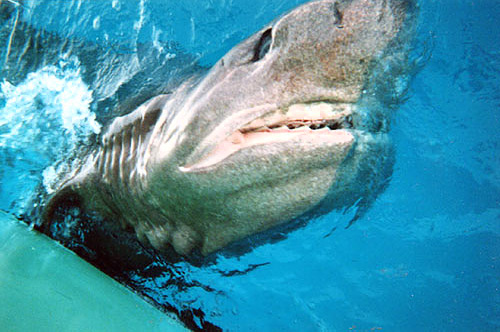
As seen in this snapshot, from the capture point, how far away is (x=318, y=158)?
184 cm

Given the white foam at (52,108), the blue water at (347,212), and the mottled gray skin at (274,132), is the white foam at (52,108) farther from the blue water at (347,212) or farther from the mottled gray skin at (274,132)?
the mottled gray skin at (274,132)

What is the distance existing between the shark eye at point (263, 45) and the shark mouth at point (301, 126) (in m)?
0.39

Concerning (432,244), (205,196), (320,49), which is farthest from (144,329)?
(432,244)

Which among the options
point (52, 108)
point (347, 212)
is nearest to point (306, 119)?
point (347, 212)

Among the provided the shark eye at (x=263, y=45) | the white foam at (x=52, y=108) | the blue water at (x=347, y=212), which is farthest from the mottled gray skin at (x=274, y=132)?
the white foam at (x=52, y=108)

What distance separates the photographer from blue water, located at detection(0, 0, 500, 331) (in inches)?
110

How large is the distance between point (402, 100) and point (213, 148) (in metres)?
1.51

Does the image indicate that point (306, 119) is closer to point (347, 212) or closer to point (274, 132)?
point (274, 132)

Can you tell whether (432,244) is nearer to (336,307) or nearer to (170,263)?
(336,307)

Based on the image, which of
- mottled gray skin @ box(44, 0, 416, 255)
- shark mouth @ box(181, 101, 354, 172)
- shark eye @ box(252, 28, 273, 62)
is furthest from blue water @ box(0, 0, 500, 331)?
shark eye @ box(252, 28, 273, 62)

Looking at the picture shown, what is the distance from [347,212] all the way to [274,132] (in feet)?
4.89

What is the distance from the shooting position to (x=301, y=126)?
1.85 m

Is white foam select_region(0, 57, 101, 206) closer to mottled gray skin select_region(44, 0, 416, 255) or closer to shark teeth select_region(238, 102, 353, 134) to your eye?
mottled gray skin select_region(44, 0, 416, 255)

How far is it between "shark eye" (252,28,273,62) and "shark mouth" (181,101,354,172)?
1.28ft
